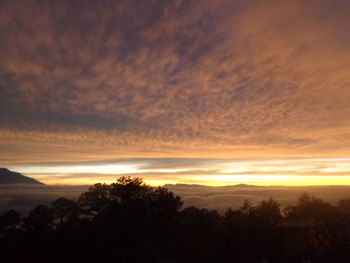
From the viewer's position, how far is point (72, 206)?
174 ft

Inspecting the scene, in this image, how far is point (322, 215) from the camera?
4697cm

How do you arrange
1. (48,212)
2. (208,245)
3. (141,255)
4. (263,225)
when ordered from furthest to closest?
(48,212) < (263,225) < (208,245) < (141,255)

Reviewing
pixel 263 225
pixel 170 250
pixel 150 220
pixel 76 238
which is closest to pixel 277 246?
pixel 263 225

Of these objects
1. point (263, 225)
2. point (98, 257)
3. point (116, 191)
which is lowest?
point (98, 257)

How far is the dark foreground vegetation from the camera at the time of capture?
29.8m

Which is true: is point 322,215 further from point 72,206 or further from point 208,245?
point 72,206

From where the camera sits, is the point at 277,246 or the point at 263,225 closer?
the point at 277,246

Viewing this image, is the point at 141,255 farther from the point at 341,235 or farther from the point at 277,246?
the point at 341,235

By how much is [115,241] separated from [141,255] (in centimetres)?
264

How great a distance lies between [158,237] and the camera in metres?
33.0

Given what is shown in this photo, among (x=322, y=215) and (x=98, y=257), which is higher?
(x=322, y=215)

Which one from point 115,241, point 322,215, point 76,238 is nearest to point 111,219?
point 115,241

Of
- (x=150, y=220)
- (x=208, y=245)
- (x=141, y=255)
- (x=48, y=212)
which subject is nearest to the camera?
(x=141, y=255)

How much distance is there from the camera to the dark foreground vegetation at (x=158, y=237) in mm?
29766
